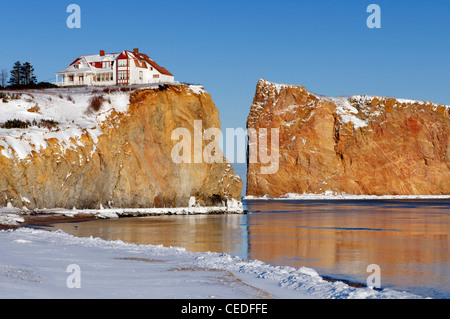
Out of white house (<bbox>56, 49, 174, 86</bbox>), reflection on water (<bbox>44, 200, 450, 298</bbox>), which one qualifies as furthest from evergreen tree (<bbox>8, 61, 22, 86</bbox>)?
reflection on water (<bbox>44, 200, 450, 298</bbox>)

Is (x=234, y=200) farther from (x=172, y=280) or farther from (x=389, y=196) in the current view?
(x=389, y=196)

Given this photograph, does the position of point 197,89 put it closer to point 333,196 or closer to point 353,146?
point 333,196

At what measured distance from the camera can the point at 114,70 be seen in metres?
79.6

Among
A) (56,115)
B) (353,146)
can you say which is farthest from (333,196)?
(56,115)

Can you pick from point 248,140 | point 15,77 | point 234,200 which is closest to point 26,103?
point 234,200

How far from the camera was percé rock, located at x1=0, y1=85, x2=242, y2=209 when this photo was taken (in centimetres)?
4994

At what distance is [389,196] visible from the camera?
142750 millimetres

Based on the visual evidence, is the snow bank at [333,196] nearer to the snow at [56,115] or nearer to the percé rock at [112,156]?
the percé rock at [112,156]

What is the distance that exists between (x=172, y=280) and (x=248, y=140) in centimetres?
13541

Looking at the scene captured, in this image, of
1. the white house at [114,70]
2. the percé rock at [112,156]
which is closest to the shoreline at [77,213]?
the percé rock at [112,156]

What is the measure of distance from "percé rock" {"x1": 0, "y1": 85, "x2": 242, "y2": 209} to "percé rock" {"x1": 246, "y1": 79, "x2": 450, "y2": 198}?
7609 centimetres

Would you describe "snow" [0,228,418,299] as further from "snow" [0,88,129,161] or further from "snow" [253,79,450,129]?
"snow" [253,79,450,129]

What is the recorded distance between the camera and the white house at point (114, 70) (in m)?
78.6

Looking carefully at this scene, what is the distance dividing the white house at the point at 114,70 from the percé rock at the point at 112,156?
34.7 feet
